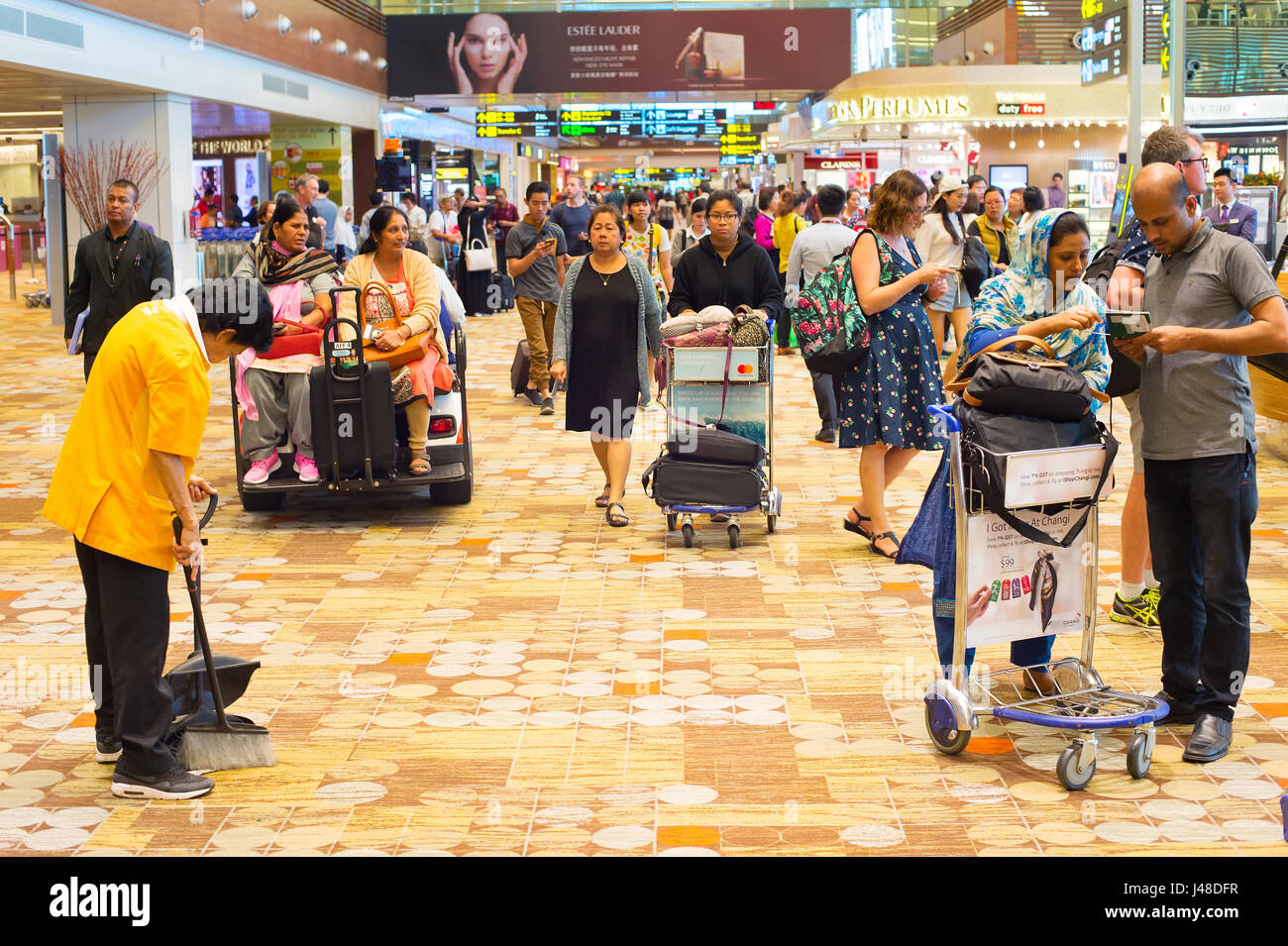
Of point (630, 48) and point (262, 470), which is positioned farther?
point (630, 48)

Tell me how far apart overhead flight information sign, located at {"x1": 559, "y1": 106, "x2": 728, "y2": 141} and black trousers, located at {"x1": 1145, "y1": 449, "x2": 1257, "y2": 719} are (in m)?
30.0

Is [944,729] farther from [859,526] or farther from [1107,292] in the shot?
[859,526]

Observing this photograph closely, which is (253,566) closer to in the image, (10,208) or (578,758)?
(578,758)

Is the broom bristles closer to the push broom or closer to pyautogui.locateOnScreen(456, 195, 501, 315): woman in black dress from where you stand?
the push broom

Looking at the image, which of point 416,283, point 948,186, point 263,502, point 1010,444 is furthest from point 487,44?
point 1010,444

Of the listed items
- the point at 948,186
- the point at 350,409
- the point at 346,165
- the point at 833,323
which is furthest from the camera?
the point at 346,165

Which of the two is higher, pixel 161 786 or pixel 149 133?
pixel 149 133

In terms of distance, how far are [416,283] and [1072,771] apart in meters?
4.97

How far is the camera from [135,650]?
402 cm

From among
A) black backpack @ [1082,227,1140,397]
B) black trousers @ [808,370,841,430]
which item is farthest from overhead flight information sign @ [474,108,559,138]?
black backpack @ [1082,227,1140,397]

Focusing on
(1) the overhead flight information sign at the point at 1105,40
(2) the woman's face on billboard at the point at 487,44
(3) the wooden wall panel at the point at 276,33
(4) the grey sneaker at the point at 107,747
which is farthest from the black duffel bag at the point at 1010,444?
(2) the woman's face on billboard at the point at 487,44

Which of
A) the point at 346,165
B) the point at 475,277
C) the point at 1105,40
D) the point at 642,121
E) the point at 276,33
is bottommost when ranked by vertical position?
the point at 475,277

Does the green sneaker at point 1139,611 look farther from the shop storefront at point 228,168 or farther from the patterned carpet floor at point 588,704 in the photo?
the shop storefront at point 228,168

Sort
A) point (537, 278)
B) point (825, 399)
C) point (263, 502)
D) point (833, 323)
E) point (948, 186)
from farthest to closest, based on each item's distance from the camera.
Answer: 1. point (537, 278)
2. point (948, 186)
3. point (825, 399)
4. point (263, 502)
5. point (833, 323)
